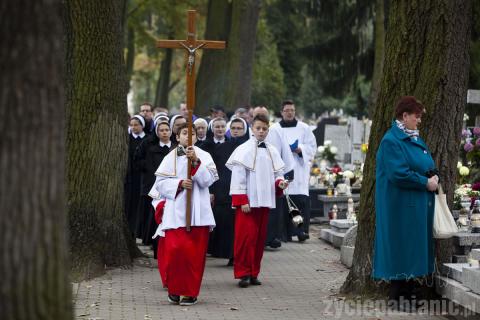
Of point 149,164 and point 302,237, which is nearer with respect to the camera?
point 149,164

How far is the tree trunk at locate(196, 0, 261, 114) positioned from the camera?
2695 cm

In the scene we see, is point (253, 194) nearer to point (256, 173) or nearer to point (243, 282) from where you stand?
point (256, 173)

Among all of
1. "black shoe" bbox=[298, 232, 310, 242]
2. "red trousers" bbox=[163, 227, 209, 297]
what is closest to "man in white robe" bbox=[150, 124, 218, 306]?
"red trousers" bbox=[163, 227, 209, 297]

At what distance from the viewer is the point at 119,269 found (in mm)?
12922

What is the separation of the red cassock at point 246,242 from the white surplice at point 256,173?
106 mm

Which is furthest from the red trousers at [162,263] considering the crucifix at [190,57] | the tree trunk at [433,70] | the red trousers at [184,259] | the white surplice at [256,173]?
the tree trunk at [433,70]

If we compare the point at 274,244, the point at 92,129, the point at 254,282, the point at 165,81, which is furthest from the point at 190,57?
A: the point at 165,81

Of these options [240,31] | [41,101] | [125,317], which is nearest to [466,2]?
[125,317]

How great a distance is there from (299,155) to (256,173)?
519 cm

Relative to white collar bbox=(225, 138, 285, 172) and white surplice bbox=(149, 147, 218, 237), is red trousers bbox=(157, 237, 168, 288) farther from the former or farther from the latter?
white collar bbox=(225, 138, 285, 172)

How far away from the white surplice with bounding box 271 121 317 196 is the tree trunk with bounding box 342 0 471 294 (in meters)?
6.53

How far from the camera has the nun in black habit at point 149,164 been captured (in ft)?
46.7

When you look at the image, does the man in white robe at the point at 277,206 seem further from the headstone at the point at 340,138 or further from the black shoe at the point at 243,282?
the headstone at the point at 340,138

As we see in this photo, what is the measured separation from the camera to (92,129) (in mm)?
12641
